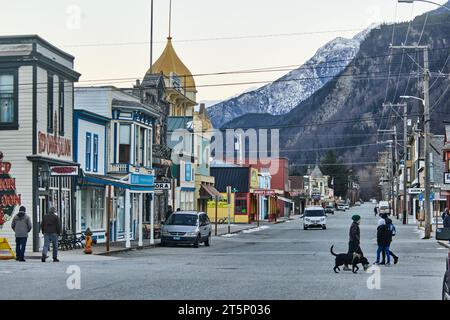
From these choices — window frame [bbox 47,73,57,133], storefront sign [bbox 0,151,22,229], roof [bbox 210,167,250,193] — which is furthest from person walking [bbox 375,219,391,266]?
roof [bbox 210,167,250,193]

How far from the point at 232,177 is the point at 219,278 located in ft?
209

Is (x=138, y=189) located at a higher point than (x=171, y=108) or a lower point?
lower

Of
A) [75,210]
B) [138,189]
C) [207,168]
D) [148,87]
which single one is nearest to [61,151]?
[75,210]

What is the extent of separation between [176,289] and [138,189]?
79.6 feet

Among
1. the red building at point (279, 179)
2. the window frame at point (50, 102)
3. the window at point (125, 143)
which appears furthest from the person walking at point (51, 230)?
the red building at point (279, 179)

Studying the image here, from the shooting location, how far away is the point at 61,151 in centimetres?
3609

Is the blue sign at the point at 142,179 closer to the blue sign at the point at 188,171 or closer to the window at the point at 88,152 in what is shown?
the window at the point at 88,152

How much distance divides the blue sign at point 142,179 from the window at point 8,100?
9076mm

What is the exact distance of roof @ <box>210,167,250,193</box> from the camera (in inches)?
3312

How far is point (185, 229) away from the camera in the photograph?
39.7 metres

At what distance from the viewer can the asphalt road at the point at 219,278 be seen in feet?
57.6

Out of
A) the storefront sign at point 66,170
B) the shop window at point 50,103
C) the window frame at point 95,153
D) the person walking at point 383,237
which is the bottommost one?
the person walking at point 383,237

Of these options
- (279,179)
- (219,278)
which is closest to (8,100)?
(219,278)
